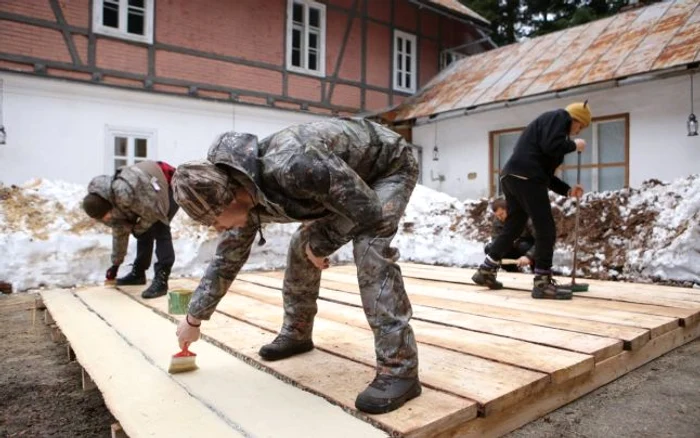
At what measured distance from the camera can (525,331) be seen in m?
2.50

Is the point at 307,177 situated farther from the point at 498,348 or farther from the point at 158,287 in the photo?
the point at 158,287

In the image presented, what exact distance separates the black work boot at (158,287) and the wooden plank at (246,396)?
3.49 feet

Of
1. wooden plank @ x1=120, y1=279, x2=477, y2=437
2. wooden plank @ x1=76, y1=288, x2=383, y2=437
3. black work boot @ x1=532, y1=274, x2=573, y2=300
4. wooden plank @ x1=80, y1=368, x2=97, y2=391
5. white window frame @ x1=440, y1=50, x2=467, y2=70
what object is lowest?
wooden plank @ x1=80, y1=368, x2=97, y2=391

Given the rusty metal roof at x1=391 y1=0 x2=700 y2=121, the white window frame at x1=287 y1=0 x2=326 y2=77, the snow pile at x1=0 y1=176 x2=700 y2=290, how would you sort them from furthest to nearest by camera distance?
the white window frame at x1=287 y1=0 x2=326 y2=77 < the rusty metal roof at x1=391 y1=0 x2=700 y2=121 < the snow pile at x1=0 y1=176 x2=700 y2=290

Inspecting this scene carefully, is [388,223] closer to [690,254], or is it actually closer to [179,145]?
[690,254]

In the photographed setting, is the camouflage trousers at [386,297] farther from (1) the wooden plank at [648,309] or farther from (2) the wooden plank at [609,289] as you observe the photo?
(2) the wooden plank at [609,289]

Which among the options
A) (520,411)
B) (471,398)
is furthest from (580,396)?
(471,398)

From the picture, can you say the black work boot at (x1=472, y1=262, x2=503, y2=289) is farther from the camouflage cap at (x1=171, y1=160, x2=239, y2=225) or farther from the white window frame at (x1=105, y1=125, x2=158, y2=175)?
the white window frame at (x1=105, y1=125, x2=158, y2=175)

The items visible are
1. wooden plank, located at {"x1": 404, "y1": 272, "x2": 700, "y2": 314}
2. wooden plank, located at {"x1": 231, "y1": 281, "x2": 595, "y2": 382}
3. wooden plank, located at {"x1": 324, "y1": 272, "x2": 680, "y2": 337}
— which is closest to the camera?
wooden plank, located at {"x1": 231, "y1": 281, "x2": 595, "y2": 382}

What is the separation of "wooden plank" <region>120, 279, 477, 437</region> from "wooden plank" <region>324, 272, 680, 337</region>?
56.1 inches

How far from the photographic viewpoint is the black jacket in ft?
11.1

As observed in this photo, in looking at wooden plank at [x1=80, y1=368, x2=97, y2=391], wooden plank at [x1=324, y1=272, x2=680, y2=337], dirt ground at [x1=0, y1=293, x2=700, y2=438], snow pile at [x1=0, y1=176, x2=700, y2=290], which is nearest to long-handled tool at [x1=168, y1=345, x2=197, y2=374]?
dirt ground at [x1=0, y1=293, x2=700, y2=438]

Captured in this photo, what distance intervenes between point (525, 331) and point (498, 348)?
14.4 inches

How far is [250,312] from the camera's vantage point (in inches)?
121
